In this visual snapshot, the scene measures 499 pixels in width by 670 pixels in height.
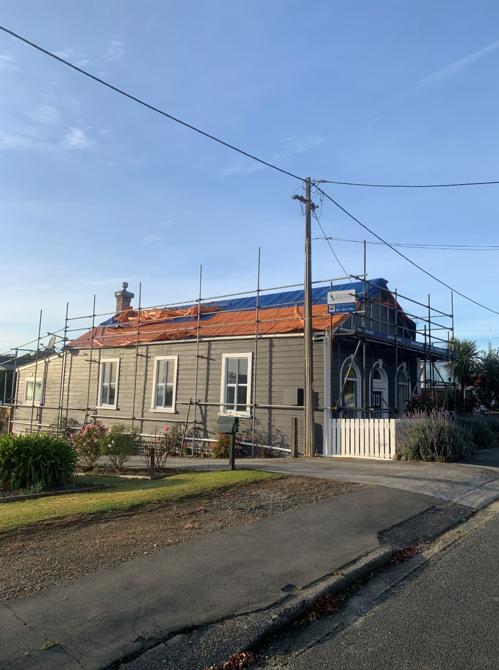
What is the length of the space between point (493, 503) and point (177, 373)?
42.9ft

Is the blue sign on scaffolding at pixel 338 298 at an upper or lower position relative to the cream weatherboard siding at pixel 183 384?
upper

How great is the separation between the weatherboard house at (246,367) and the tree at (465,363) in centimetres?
315

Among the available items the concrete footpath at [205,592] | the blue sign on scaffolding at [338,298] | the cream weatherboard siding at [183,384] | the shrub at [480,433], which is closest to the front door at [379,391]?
the shrub at [480,433]

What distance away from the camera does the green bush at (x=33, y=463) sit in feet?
31.2

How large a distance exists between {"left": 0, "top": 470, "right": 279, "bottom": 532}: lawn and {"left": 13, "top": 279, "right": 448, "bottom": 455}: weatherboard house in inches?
241

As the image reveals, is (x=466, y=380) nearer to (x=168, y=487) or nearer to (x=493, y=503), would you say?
(x=493, y=503)

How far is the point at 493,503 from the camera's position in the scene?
9133 millimetres

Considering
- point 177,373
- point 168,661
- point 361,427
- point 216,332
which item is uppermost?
point 216,332

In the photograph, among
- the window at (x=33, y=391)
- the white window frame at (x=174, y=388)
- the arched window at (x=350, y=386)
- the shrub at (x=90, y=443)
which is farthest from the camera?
the window at (x=33, y=391)

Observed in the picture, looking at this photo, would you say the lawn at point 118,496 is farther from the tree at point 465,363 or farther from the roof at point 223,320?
the tree at point 465,363

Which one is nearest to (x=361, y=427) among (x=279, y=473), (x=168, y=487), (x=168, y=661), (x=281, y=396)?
(x=281, y=396)

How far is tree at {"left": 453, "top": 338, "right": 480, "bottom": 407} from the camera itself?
24422mm

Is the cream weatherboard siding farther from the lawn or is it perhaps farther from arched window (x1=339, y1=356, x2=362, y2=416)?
the lawn

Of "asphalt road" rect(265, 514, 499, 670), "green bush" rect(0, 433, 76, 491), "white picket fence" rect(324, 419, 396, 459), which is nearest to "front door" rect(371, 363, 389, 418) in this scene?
"white picket fence" rect(324, 419, 396, 459)
